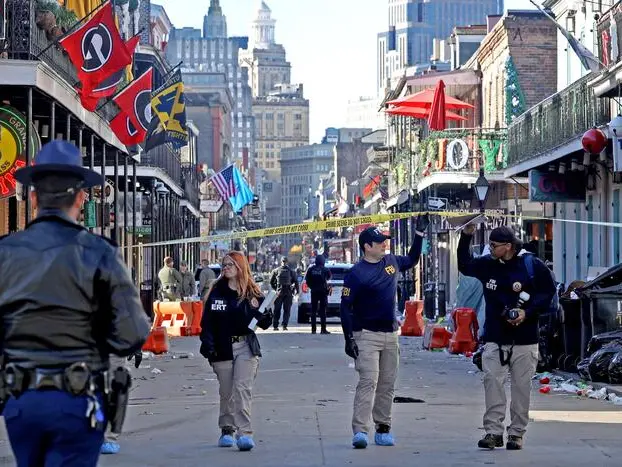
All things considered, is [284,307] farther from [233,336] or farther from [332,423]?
[233,336]

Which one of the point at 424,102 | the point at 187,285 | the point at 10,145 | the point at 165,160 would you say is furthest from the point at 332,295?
the point at 10,145

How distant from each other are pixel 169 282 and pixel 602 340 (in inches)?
675

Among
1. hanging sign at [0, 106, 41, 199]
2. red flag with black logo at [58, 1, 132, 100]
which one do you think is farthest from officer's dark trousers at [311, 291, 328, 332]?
hanging sign at [0, 106, 41, 199]

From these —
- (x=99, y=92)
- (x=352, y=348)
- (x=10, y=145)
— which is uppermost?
(x=99, y=92)

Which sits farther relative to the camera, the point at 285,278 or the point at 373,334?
the point at 285,278

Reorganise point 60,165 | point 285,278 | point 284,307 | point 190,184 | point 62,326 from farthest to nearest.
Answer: point 190,184, point 285,278, point 284,307, point 60,165, point 62,326

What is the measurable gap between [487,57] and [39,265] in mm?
39193

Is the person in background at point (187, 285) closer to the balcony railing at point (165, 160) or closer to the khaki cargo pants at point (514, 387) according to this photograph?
the balcony railing at point (165, 160)

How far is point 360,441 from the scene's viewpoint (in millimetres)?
11555

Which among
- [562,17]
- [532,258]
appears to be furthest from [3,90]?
[562,17]

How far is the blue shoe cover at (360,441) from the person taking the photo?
11555 mm

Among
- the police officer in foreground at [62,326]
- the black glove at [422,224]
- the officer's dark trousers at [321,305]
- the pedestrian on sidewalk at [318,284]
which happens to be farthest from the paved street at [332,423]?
the officer's dark trousers at [321,305]

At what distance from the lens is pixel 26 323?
A: 5.80 m

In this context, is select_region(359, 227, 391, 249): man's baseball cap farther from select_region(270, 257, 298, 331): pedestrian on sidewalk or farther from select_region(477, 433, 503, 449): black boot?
select_region(270, 257, 298, 331): pedestrian on sidewalk
